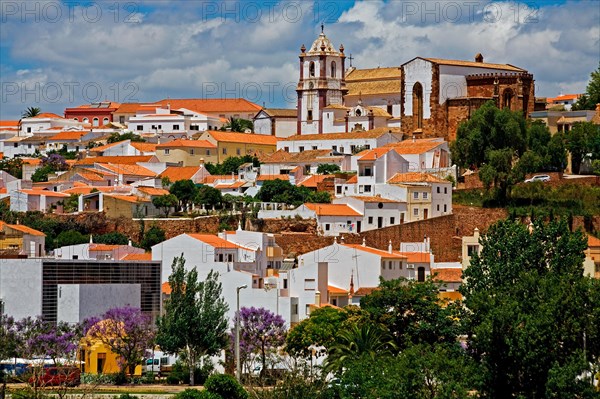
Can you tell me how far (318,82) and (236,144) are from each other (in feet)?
24.9

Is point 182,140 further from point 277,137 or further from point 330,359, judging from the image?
point 330,359

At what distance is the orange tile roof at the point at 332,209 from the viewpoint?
8650 centimetres

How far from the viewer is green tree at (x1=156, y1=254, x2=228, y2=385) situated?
61344mm

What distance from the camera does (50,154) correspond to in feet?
393

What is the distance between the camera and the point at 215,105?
148 m

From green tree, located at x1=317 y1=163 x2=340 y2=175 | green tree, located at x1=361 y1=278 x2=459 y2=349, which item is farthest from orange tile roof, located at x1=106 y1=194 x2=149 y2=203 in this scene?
green tree, located at x1=361 y1=278 x2=459 y2=349

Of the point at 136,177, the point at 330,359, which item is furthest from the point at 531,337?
the point at 136,177

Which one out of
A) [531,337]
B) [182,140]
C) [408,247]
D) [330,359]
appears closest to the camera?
[531,337]

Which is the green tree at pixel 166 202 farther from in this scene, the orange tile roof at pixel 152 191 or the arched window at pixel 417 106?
the arched window at pixel 417 106

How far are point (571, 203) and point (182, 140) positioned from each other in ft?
127

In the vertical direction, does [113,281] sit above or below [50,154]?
below

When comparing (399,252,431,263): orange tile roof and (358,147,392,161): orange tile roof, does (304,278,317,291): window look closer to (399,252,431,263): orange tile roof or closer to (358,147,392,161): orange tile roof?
(399,252,431,263): orange tile roof

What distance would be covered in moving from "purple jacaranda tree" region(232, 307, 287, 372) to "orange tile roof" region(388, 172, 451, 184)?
23.8 meters

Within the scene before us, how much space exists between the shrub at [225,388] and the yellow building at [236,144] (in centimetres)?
6324
